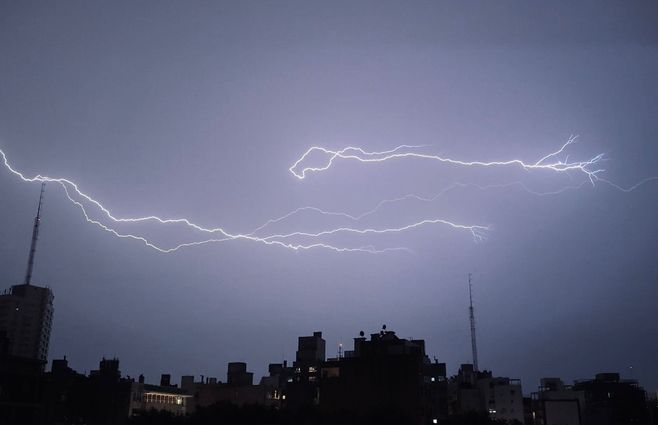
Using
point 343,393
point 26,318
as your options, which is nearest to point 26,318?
point 26,318

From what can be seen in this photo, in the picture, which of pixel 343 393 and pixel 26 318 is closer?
pixel 343 393

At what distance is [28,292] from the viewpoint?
146 metres

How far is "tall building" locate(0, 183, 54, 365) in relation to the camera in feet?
463

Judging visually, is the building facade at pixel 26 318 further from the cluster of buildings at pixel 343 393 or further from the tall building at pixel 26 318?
the cluster of buildings at pixel 343 393

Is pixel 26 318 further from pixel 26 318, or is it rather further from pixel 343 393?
pixel 343 393

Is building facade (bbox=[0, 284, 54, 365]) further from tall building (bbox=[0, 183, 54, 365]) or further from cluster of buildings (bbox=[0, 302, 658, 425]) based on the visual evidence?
cluster of buildings (bbox=[0, 302, 658, 425])

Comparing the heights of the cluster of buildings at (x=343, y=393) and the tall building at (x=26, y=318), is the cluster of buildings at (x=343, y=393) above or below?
below

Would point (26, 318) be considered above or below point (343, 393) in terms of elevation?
above

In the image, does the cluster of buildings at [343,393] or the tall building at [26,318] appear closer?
the cluster of buildings at [343,393]

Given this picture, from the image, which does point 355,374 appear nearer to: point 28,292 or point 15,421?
point 15,421

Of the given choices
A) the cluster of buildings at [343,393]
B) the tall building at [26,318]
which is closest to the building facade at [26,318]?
the tall building at [26,318]

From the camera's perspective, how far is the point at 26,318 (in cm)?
14400

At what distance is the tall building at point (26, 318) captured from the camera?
141125 mm

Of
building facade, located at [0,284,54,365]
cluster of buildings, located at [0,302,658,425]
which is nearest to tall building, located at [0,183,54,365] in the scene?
building facade, located at [0,284,54,365]
